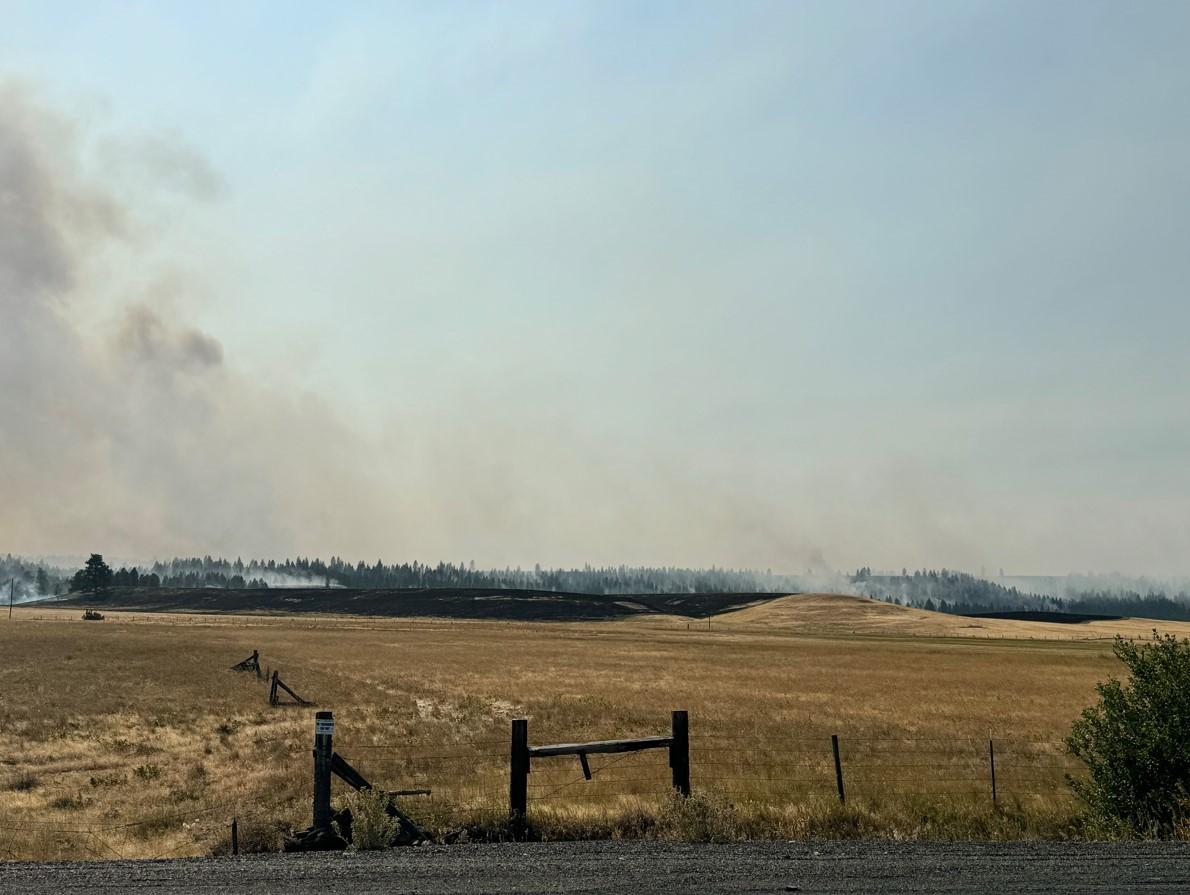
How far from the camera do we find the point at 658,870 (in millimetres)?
10125

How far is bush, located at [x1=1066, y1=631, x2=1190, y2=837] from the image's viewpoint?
499 inches

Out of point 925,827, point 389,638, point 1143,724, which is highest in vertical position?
point 1143,724

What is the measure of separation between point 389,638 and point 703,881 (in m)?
101

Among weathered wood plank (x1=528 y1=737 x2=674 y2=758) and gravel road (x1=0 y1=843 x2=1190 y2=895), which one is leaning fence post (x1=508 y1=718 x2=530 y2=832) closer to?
weathered wood plank (x1=528 y1=737 x2=674 y2=758)

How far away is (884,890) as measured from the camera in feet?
30.6

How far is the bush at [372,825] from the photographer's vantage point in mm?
11445

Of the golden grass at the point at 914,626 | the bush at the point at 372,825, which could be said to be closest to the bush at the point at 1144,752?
the bush at the point at 372,825

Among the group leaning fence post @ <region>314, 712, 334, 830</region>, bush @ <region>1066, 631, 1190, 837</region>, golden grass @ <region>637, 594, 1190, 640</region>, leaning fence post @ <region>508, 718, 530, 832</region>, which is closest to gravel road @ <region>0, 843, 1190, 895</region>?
leaning fence post @ <region>314, 712, 334, 830</region>

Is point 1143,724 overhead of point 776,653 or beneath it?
overhead

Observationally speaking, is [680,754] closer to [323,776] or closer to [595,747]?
[595,747]

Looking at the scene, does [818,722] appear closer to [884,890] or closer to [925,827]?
[925,827]

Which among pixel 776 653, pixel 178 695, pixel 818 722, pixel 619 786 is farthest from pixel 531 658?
pixel 619 786

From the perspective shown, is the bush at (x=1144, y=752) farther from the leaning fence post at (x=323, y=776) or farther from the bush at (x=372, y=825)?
the leaning fence post at (x=323, y=776)

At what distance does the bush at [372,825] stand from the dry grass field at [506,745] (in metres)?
0.99
